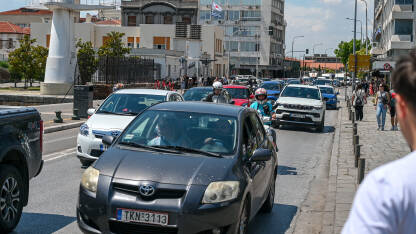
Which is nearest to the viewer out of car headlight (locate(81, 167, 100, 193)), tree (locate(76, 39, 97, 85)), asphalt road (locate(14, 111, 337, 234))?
car headlight (locate(81, 167, 100, 193))

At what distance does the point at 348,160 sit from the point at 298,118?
349 inches

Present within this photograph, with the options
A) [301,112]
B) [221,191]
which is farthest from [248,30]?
[221,191]

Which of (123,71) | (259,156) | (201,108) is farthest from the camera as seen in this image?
(123,71)

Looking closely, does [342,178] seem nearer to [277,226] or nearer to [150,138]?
[277,226]

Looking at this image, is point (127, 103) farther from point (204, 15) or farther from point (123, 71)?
point (204, 15)

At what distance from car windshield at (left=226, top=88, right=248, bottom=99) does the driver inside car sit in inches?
658

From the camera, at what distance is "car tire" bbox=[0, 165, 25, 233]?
656 cm

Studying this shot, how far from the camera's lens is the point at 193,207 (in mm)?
5562

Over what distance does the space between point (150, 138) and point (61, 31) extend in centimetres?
3390

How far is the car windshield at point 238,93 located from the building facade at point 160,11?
85760mm

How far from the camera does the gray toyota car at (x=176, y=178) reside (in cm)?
558

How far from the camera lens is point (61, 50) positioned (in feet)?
130

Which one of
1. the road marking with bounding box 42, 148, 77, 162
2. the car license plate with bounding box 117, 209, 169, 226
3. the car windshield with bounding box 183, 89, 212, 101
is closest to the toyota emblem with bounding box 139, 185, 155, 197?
the car license plate with bounding box 117, 209, 169, 226

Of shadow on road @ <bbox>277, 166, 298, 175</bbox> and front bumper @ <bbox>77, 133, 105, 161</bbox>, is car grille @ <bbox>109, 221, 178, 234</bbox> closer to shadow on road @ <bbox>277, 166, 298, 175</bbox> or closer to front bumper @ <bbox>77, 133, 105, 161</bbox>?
front bumper @ <bbox>77, 133, 105, 161</bbox>
